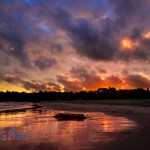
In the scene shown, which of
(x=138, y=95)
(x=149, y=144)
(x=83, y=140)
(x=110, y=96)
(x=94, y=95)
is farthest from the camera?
(x=94, y=95)

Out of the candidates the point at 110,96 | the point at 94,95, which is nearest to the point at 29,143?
the point at 110,96

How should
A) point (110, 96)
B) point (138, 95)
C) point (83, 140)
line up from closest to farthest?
1. point (83, 140)
2. point (138, 95)
3. point (110, 96)

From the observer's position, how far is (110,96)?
14950 cm

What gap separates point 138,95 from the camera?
13325cm

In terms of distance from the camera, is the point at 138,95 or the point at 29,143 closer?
the point at 29,143

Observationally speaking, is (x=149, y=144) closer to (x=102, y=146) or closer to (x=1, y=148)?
(x=102, y=146)

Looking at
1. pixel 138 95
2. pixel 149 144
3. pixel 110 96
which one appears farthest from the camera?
pixel 110 96

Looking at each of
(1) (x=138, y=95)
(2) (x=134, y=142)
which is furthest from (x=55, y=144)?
(1) (x=138, y=95)

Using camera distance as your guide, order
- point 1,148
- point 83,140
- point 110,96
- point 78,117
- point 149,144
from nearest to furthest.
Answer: point 1,148
point 149,144
point 83,140
point 78,117
point 110,96

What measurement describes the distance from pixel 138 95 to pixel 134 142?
121879mm

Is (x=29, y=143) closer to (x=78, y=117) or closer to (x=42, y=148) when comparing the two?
(x=42, y=148)

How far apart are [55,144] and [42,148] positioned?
1156mm

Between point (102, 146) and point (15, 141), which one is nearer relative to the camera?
point (102, 146)

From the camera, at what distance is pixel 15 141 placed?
49.7 ft
